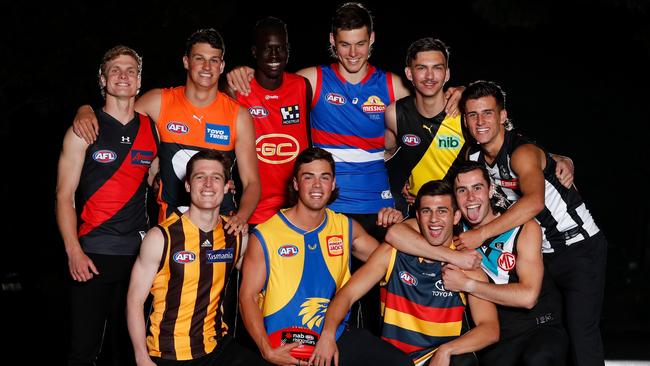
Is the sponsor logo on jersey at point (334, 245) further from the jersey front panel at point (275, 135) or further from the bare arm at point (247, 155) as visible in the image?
the jersey front panel at point (275, 135)

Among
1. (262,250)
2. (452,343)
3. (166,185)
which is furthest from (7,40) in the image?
(452,343)

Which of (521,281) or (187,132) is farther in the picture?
(187,132)

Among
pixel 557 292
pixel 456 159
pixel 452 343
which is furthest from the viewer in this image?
pixel 456 159

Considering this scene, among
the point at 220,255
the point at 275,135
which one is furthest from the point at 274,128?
the point at 220,255

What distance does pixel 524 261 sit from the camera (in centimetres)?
408

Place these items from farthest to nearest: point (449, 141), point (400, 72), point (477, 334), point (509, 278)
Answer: point (400, 72), point (449, 141), point (509, 278), point (477, 334)

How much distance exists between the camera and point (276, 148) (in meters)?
4.68

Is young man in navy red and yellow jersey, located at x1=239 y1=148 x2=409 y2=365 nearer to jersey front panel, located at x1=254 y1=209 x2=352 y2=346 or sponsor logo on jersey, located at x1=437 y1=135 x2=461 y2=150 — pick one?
jersey front panel, located at x1=254 y1=209 x2=352 y2=346

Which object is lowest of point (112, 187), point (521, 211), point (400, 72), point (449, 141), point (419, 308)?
point (419, 308)

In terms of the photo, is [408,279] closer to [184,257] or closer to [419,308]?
[419,308]

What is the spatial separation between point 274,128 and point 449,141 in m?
0.91

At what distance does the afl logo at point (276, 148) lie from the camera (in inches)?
183

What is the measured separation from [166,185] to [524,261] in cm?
176

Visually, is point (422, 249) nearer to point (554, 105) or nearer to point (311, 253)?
point (311, 253)
